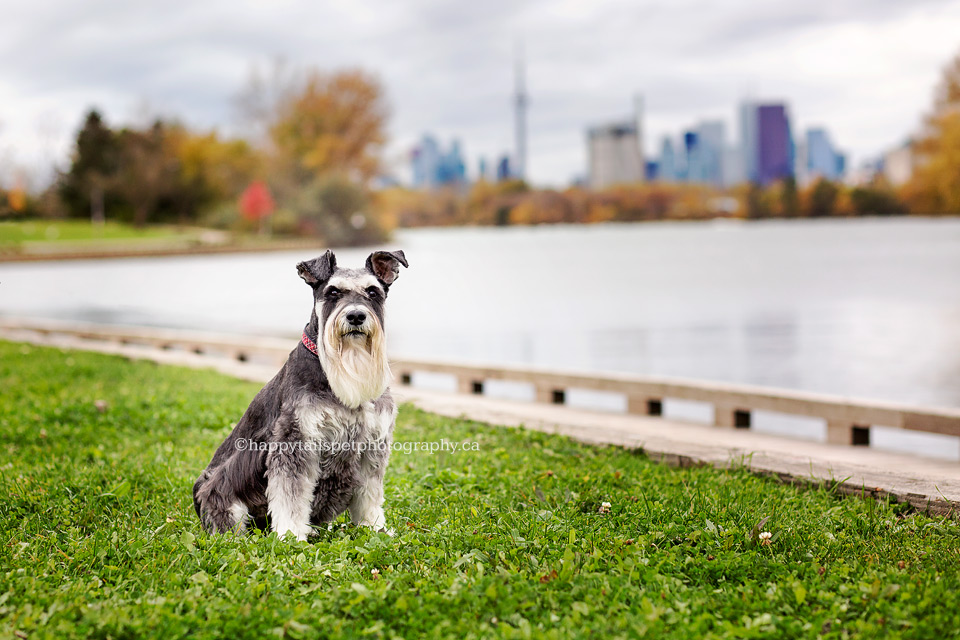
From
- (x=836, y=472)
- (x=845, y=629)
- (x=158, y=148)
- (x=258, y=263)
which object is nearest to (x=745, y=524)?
(x=845, y=629)

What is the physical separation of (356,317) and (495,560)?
1.44 meters

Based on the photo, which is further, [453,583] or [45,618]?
[453,583]

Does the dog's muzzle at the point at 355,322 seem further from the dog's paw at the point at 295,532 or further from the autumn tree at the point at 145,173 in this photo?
the autumn tree at the point at 145,173

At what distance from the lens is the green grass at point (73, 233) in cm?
5253

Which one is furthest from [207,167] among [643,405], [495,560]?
[495,560]

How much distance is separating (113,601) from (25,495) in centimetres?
220

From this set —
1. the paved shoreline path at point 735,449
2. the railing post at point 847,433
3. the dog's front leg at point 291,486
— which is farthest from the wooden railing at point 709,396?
the dog's front leg at point 291,486

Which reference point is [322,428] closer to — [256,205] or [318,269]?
[318,269]

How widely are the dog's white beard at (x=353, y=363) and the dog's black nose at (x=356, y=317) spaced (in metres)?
0.08

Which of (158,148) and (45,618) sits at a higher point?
(158,148)

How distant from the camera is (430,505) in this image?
5.29 metres

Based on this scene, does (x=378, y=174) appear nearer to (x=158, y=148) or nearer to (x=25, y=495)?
(x=158, y=148)

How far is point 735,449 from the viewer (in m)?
6.52

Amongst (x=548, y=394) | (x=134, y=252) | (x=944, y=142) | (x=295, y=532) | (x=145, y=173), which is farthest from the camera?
(x=145, y=173)
